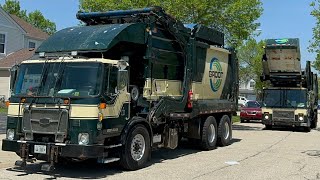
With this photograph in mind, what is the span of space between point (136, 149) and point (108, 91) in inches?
63.7

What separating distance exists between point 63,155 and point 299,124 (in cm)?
1651

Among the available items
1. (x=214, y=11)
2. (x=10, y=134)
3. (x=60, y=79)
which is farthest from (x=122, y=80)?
(x=214, y=11)

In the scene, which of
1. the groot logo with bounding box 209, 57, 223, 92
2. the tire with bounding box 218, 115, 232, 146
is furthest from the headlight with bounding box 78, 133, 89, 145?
the tire with bounding box 218, 115, 232, 146

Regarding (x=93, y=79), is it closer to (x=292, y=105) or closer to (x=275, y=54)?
(x=275, y=54)

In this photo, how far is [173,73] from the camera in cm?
1248

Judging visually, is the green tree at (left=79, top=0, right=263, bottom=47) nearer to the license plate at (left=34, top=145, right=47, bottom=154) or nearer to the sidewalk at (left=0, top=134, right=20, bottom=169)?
the sidewalk at (left=0, top=134, right=20, bottom=169)

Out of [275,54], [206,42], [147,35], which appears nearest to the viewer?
[147,35]

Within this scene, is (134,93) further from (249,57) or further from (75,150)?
(249,57)

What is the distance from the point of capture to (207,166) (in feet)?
35.9

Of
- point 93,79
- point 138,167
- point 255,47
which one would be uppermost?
point 255,47

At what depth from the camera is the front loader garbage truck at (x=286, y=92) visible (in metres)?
22.6

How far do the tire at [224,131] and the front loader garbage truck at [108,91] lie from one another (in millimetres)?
2006

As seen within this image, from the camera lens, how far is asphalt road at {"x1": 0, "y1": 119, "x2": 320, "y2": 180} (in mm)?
9578

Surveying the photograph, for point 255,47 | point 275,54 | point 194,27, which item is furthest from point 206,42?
point 255,47
